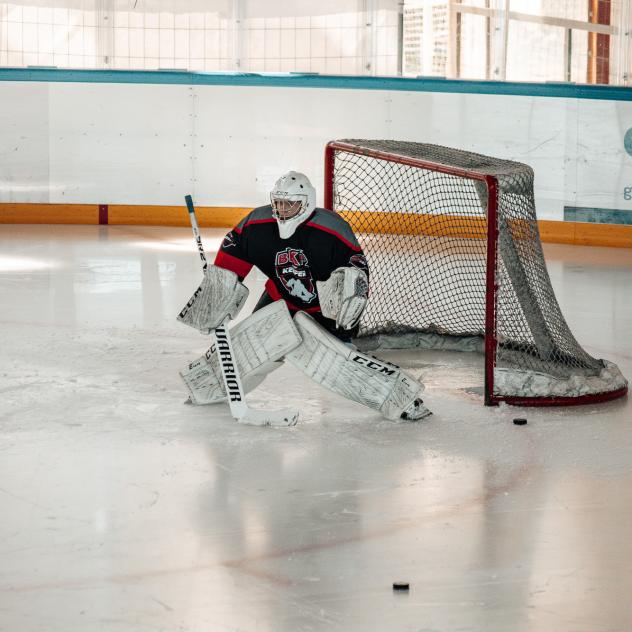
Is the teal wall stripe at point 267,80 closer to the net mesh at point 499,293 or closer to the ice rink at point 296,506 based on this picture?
the net mesh at point 499,293

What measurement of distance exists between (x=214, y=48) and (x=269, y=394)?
750 centimetres

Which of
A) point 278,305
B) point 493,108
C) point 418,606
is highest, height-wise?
point 493,108

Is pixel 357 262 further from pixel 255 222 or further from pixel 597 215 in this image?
pixel 597 215

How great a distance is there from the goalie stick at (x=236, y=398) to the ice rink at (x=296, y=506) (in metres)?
0.10

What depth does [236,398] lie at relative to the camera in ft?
16.6

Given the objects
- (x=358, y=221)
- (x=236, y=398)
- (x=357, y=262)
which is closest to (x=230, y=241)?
(x=357, y=262)

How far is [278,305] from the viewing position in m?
5.08

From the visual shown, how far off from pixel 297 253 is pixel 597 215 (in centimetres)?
624

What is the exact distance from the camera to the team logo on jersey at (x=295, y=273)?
5188 mm

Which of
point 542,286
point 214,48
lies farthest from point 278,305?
point 214,48

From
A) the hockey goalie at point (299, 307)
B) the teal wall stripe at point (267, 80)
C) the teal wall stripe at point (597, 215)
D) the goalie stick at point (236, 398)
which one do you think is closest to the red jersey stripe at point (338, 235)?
the hockey goalie at point (299, 307)

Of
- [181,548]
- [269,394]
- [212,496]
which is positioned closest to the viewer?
[181,548]

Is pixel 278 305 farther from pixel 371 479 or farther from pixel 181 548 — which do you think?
pixel 181 548

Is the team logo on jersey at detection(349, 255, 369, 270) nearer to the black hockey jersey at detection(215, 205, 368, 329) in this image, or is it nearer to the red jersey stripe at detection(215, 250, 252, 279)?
the black hockey jersey at detection(215, 205, 368, 329)
